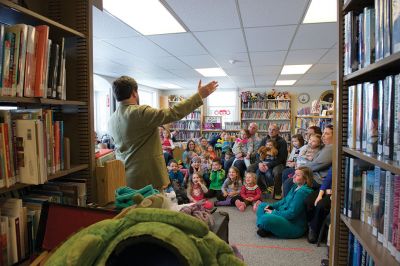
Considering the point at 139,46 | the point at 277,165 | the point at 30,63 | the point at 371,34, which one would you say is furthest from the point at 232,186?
the point at 30,63

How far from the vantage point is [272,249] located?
8.17 feet

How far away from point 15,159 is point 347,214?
138 cm

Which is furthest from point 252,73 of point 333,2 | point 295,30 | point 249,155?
point 333,2

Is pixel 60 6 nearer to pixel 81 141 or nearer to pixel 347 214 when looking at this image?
pixel 81 141

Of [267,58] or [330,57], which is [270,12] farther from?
[330,57]

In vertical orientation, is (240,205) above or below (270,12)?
below

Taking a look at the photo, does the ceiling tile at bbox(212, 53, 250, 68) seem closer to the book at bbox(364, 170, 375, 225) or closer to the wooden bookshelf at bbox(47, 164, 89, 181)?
the wooden bookshelf at bbox(47, 164, 89, 181)

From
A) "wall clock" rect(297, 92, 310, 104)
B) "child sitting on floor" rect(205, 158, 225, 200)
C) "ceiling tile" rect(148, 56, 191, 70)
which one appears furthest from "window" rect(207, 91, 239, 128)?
"child sitting on floor" rect(205, 158, 225, 200)

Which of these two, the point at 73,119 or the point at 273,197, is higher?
the point at 73,119

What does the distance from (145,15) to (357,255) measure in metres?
2.52

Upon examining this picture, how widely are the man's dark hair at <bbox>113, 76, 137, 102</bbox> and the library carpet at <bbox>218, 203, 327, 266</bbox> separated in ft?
5.07

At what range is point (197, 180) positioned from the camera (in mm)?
3934

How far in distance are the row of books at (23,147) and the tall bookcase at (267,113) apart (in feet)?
24.5

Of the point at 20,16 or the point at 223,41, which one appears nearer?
the point at 20,16
